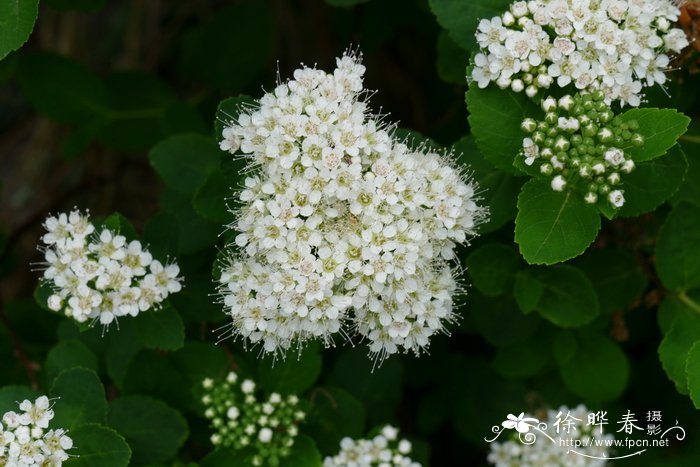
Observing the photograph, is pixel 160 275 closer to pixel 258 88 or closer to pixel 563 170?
pixel 563 170

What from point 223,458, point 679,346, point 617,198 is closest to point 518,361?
point 679,346

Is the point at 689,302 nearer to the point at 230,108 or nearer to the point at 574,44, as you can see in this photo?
the point at 574,44

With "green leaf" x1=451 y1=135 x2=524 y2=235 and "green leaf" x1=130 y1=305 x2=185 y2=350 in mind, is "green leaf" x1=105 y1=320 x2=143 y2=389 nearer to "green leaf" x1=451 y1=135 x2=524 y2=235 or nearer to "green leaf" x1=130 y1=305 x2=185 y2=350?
"green leaf" x1=130 y1=305 x2=185 y2=350

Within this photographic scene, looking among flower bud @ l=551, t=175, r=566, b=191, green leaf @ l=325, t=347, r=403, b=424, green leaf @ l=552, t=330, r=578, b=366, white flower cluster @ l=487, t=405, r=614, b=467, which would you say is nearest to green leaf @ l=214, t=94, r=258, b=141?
flower bud @ l=551, t=175, r=566, b=191

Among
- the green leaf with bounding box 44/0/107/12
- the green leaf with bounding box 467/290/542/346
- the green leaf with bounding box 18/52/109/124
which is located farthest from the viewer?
the green leaf with bounding box 18/52/109/124

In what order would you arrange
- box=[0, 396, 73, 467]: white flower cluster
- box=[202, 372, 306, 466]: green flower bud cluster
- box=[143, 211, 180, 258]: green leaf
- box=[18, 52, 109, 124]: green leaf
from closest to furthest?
box=[0, 396, 73, 467]: white flower cluster
box=[202, 372, 306, 466]: green flower bud cluster
box=[143, 211, 180, 258]: green leaf
box=[18, 52, 109, 124]: green leaf

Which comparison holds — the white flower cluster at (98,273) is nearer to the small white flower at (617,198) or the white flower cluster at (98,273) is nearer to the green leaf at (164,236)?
the green leaf at (164,236)

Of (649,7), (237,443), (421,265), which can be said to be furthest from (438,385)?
(649,7)

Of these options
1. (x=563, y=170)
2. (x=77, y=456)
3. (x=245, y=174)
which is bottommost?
(x=77, y=456)
